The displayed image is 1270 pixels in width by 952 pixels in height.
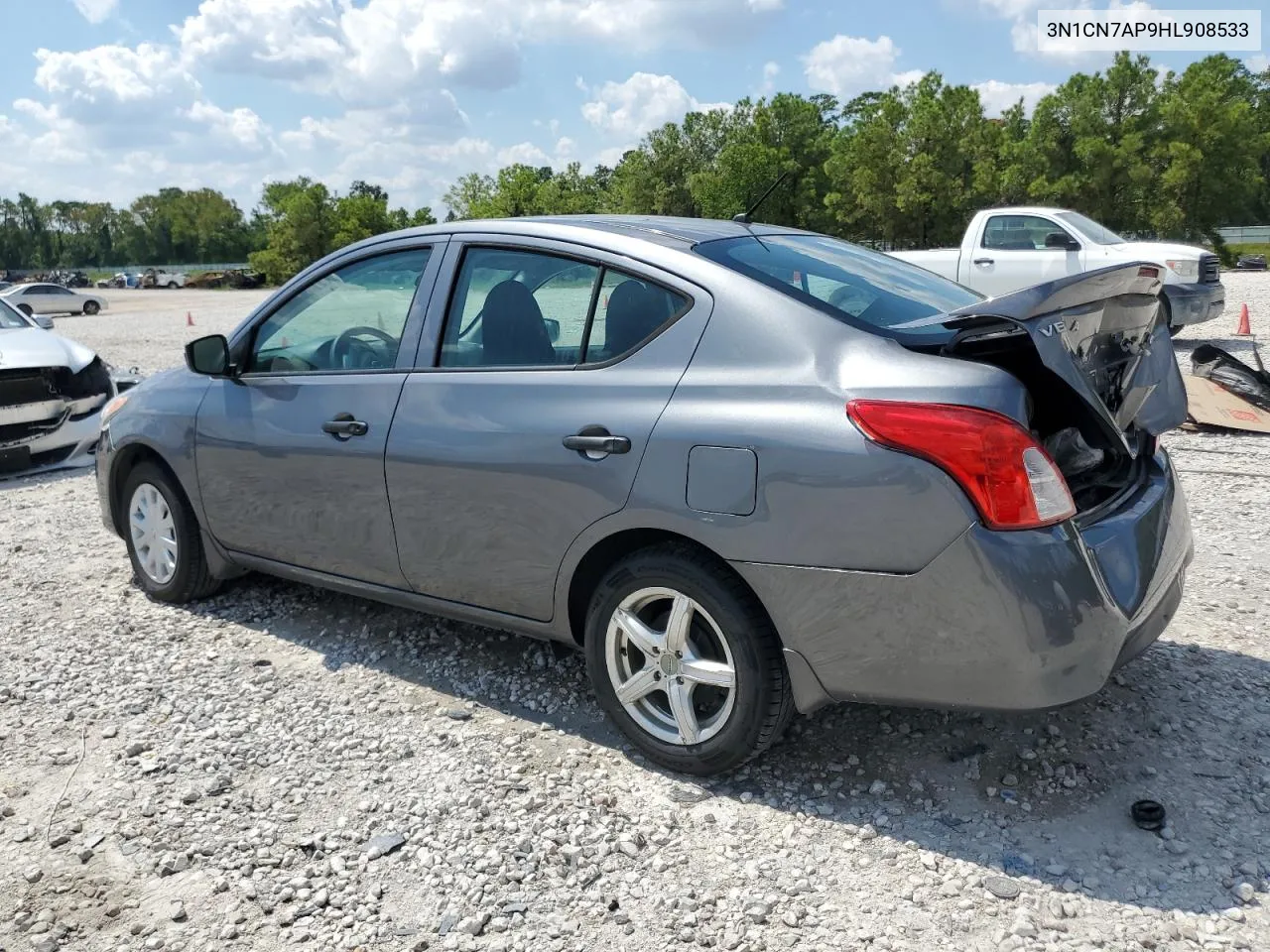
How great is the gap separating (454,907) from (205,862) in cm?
78

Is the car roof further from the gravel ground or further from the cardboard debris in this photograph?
the cardboard debris

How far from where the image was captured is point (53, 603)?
5145 millimetres

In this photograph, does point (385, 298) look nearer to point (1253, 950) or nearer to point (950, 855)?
point (950, 855)

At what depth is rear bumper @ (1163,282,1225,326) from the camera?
42.0 ft

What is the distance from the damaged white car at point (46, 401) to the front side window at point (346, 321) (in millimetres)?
4786

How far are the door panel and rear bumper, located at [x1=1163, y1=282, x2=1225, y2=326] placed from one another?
459 inches

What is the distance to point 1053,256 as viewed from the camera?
13.7m

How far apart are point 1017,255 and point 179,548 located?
12.1 metres

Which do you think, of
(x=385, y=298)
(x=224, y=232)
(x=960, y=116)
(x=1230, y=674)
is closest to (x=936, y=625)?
(x=1230, y=674)

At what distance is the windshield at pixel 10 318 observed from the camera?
30.3 ft

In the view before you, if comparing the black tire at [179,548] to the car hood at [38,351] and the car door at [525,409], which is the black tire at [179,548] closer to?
the car door at [525,409]

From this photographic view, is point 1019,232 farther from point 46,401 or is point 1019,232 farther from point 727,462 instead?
point 727,462

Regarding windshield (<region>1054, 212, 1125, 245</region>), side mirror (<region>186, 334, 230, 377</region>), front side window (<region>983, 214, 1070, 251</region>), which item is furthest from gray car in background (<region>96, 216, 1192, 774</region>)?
windshield (<region>1054, 212, 1125, 245</region>)

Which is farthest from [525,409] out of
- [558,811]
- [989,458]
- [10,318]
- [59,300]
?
[59,300]
